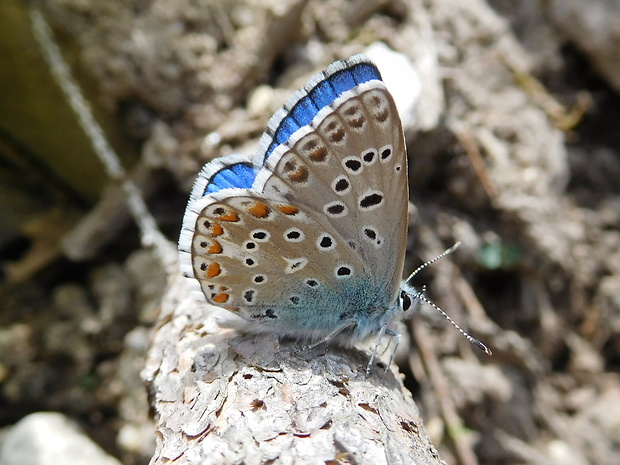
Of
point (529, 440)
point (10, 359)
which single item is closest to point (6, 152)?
point (10, 359)

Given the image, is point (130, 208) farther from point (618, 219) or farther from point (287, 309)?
point (618, 219)

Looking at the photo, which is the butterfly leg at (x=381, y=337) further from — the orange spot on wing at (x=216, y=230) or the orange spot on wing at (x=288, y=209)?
the orange spot on wing at (x=216, y=230)

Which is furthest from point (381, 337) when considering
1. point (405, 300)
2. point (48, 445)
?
point (48, 445)

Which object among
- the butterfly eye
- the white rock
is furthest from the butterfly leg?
the white rock

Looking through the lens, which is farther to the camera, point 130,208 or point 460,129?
point 460,129

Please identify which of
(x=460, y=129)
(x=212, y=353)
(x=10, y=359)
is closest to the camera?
(x=212, y=353)

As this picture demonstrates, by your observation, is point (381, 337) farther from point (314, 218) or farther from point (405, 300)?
point (314, 218)

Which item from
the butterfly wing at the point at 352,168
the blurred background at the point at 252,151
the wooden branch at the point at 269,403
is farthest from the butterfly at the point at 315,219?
the blurred background at the point at 252,151
